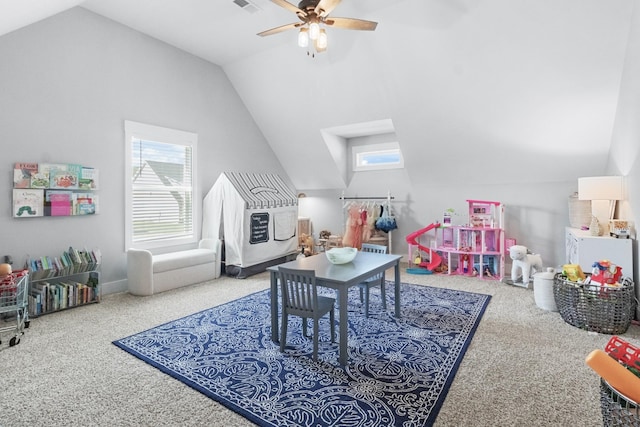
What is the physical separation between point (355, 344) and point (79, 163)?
3.82 meters

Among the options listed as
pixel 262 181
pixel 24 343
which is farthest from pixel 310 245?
pixel 24 343

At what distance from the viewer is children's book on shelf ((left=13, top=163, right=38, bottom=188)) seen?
3539mm

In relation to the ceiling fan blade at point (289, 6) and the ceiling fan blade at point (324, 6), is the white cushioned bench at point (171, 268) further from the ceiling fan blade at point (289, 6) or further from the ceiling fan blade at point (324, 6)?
the ceiling fan blade at point (324, 6)

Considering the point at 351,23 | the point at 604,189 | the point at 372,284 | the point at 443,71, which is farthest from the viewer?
the point at 443,71

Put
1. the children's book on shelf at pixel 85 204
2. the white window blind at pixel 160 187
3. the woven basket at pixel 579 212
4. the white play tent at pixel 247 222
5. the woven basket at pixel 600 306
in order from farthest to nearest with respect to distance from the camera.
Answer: the white play tent at pixel 247 222 → the white window blind at pixel 160 187 → the woven basket at pixel 579 212 → the children's book on shelf at pixel 85 204 → the woven basket at pixel 600 306

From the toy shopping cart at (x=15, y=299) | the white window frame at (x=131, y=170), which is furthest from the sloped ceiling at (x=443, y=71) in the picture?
the toy shopping cart at (x=15, y=299)

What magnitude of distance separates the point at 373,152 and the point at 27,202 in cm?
534

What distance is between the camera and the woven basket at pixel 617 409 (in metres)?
1.20

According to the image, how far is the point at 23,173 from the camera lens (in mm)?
3584

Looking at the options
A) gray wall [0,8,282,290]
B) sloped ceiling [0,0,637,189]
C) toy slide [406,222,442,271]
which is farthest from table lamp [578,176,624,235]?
gray wall [0,8,282,290]

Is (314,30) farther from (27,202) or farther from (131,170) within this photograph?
(27,202)

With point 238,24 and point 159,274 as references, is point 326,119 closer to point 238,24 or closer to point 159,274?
point 238,24

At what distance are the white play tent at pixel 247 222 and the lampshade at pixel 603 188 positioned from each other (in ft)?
13.7

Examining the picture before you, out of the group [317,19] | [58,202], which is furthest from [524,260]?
[58,202]
